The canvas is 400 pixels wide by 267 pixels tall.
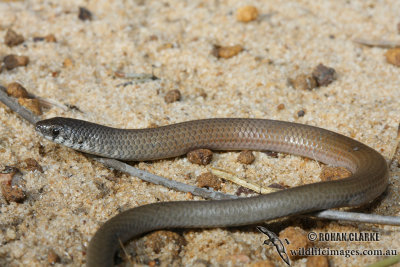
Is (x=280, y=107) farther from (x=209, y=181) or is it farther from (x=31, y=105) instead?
(x=31, y=105)

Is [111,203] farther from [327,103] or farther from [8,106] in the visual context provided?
[327,103]

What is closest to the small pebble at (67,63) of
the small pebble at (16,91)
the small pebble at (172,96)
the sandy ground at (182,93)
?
the sandy ground at (182,93)

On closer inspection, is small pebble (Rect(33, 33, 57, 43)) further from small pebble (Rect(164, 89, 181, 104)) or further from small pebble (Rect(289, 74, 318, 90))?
small pebble (Rect(289, 74, 318, 90))

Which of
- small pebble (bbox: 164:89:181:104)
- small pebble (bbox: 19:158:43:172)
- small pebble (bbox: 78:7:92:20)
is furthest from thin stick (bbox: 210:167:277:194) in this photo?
small pebble (bbox: 78:7:92:20)

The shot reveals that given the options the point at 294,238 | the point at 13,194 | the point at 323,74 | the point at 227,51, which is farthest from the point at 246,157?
the point at 13,194

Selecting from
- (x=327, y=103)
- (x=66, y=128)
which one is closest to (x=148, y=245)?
(x=66, y=128)
